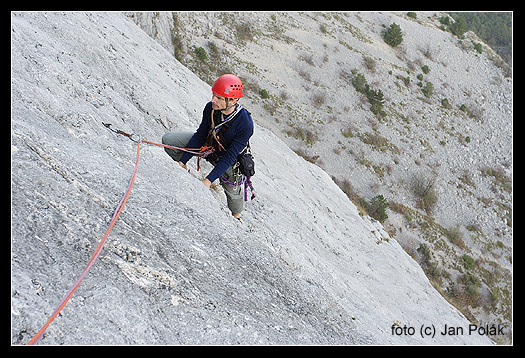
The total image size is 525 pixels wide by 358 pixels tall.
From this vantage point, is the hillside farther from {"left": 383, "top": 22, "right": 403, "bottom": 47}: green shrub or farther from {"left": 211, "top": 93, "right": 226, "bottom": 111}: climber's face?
{"left": 211, "top": 93, "right": 226, "bottom": 111}: climber's face

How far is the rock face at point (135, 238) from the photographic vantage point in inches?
140

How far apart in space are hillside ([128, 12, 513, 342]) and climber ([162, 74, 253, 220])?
12.5 metres

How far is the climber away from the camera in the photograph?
4617 mm

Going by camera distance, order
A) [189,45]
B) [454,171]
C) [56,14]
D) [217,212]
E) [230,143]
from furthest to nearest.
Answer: [454,171] < [189,45] < [56,14] < [217,212] < [230,143]

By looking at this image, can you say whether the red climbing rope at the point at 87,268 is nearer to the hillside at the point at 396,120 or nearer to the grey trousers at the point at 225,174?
the grey trousers at the point at 225,174

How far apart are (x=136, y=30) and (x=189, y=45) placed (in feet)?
39.2

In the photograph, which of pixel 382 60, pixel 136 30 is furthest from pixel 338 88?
pixel 136 30

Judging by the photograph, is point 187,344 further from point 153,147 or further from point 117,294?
point 153,147

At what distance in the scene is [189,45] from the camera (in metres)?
23.4

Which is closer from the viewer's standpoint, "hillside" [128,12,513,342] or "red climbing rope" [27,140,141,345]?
"red climbing rope" [27,140,141,345]

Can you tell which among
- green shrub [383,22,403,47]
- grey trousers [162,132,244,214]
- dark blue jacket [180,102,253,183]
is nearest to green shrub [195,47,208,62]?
grey trousers [162,132,244,214]

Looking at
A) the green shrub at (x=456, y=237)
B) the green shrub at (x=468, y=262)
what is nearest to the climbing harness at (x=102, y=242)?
the green shrub at (x=468, y=262)

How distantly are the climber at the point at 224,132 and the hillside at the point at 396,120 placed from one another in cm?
1247

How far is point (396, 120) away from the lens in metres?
27.0
